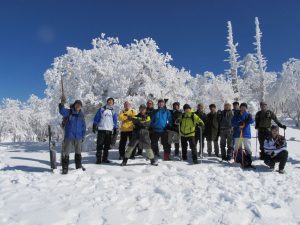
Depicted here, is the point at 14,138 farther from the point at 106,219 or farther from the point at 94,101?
the point at 106,219

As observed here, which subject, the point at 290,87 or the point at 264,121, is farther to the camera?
the point at 290,87

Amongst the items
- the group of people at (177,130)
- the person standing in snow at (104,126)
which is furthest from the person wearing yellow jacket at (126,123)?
the person standing in snow at (104,126)

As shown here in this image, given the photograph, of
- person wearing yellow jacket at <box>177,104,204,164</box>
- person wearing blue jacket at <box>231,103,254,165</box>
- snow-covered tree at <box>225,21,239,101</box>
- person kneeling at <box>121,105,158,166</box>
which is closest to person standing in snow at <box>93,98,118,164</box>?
person kneeling at <box>121,105,158,166</box>

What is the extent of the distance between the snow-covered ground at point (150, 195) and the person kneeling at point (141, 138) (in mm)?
381

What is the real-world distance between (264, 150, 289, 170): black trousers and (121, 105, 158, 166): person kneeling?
136 inches

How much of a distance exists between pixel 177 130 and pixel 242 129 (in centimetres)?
235

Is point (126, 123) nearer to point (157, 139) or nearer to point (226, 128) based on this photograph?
point (157, 139)

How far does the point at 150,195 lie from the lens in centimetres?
722

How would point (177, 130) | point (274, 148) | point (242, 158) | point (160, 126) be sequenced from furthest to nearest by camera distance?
point (177, 130) < point (160, 126) < point (242, 158) < point (274, 148)

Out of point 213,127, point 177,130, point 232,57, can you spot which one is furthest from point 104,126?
point 232,57

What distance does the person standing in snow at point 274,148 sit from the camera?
974 centimetres

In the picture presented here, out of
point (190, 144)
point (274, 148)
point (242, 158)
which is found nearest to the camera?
point (274, 148)

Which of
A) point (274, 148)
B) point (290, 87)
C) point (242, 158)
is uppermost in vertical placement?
point (290, 87)

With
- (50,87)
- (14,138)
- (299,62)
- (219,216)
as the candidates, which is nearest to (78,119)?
(219,216)
